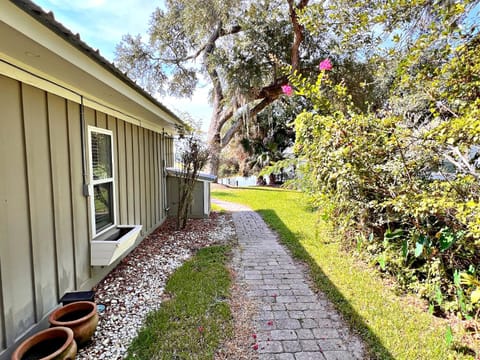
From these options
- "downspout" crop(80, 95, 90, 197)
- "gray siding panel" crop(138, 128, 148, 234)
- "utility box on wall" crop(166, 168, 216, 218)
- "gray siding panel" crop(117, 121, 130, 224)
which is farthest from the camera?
"utility box on wall" crop(166, 168, 216, 218)

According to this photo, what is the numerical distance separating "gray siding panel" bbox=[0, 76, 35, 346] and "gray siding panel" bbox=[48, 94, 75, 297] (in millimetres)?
392

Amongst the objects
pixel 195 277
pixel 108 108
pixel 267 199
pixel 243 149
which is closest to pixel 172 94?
pixel 243 149

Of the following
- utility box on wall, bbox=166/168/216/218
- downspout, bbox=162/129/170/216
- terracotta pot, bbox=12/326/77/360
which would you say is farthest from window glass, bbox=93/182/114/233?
utility box on wall, bbox=166/168/216/218

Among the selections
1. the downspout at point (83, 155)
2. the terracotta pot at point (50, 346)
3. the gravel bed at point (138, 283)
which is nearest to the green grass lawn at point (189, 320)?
the gravel bed at point (138, 283)

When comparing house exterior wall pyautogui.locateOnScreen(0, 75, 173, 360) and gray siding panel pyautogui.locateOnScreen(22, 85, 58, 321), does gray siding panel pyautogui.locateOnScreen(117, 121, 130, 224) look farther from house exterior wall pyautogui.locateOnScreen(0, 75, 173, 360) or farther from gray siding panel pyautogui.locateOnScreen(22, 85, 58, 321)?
gray siding panel pyautogui.locateOnScreen(22, 85, 58, 321)

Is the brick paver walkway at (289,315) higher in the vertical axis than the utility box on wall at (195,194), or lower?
lower

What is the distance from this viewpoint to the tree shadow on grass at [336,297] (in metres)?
2.23

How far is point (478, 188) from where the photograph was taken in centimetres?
221

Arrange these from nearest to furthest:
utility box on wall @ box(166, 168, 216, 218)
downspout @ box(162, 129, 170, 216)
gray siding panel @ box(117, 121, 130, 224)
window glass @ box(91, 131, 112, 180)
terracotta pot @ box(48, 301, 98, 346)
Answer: terracotta pot @ box(48, 301, 98, 346)
window glass @ box(91, 131, 112, 180)
gray siding panel @ box(117, 121, 130, 224)
downspout @ box(162, 129, 170, 216)
utility box on wall @ box(166, 168, 216, 218)

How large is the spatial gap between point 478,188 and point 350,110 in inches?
54.4

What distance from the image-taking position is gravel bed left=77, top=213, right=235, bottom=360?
2.32 m

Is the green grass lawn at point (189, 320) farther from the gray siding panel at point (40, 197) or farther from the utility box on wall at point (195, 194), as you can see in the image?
the utility box on wall at point (195, 194)

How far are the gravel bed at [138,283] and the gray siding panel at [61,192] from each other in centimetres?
50

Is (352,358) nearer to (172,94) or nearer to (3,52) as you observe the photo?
(3,52)
